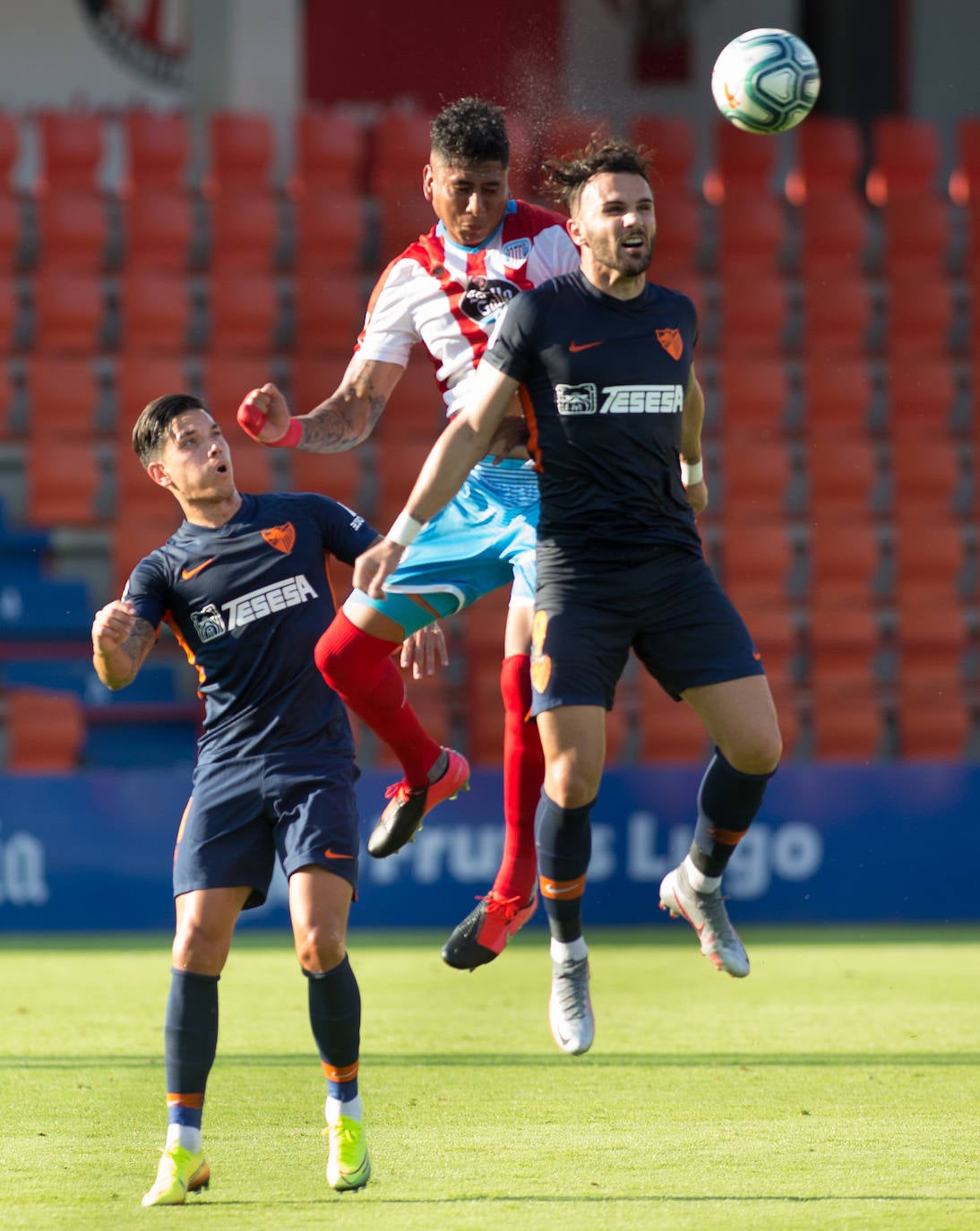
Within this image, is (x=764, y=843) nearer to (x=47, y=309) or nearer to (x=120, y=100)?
(x=47, y=309)

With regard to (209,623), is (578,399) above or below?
above

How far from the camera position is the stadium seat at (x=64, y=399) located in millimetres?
12094

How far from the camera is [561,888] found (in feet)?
16.4

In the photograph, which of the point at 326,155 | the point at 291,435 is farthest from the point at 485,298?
the point at 326,155

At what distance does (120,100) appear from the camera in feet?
48.4

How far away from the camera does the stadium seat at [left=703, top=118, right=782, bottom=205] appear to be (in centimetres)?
1329

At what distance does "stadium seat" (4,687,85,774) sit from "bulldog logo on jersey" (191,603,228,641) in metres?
6.07

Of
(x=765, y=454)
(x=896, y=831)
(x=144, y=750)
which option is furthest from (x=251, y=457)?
(x=896, y=831)

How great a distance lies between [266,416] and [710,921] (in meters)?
1.97

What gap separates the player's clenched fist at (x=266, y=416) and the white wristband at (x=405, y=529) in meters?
0.51

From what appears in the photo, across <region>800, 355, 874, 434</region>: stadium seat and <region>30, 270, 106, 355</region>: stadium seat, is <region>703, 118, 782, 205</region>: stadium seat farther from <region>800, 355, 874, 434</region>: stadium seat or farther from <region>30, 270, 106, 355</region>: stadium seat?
<region>30, 270, 106, 355</region>: stadium seat

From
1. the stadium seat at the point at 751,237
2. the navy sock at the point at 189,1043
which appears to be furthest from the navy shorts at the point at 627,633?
the stadium seat at the point at 751,237

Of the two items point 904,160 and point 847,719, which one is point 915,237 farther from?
point 847,719

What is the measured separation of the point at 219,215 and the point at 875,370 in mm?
4908
